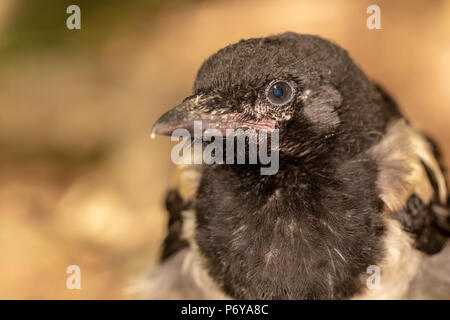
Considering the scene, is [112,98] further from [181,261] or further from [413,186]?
[413,186]

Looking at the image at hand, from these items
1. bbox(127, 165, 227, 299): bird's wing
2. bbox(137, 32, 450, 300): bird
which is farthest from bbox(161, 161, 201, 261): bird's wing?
bbox(137, 32, 450, 300): bird

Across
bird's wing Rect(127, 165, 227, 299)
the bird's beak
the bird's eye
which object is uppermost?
the bird's eye

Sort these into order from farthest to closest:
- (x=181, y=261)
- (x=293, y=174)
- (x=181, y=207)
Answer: (x=181, y=261), (x=181, y=207), (x=293, y=174)

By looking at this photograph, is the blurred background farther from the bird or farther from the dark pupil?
the dark pupil

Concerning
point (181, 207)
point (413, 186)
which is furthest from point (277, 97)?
point (181, 207)

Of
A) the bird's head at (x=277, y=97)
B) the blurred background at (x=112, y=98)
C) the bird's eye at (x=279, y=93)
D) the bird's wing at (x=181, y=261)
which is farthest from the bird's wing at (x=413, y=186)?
the blurred background at (x=112, y=98)

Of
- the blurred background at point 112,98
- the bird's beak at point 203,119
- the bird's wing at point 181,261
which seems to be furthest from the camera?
the blurred background at point 112,98

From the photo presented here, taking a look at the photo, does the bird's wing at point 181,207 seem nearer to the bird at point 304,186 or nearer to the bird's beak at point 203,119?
the bird at point 304,186
